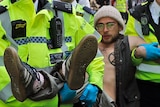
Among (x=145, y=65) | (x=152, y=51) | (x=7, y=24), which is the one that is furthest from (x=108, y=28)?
(x=7, y=24)

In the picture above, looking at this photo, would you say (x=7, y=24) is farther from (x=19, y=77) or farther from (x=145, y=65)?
(x=145, y=65)

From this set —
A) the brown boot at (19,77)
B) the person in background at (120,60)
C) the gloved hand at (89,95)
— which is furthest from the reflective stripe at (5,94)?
the person in background at (120,60)

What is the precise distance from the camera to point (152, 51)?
3.45 metres

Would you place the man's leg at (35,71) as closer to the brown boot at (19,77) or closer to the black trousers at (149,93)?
the brown boot at (19,77)

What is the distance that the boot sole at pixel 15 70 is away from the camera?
7.80 feet

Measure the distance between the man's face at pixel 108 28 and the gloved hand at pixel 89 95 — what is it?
54.7 inches

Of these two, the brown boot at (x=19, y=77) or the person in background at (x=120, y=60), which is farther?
the person in background at (x=120, y=60)

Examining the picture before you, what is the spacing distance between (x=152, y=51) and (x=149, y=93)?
40 centimetres

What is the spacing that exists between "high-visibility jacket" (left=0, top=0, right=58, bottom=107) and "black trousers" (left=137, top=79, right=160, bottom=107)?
1288 mm

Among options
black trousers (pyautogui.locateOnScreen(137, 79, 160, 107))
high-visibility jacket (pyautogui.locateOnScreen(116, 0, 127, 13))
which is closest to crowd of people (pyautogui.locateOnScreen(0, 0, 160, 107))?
black trousers (pyautogui.locateOnScreen(137, 79, 160, 107))

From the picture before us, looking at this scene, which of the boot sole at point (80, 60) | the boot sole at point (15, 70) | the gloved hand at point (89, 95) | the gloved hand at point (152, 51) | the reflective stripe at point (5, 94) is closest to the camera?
the boot sole at point (15, 70)

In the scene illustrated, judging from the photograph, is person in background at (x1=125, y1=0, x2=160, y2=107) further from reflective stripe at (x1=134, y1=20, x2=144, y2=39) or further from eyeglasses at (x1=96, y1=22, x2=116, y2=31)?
eyeglasses at (x1=96, y1=22, x2=116, y2=31)

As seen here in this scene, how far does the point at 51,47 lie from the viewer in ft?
9.07

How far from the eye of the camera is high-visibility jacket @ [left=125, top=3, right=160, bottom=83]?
356 centimetres
